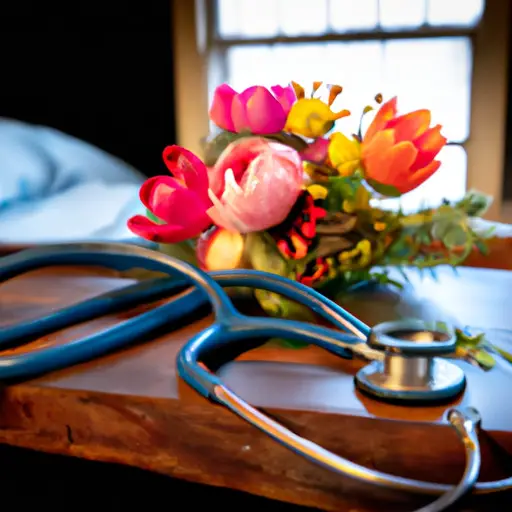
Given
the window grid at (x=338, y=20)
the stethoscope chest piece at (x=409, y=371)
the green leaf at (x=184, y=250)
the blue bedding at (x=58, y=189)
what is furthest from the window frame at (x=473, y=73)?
the stethoscope chest piece at (x=409, y=371)

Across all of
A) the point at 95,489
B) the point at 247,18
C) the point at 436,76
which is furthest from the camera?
the point at 247,18

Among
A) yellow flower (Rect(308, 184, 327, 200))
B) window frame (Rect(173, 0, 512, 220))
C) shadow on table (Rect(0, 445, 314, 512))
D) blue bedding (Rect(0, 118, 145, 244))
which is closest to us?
shadow on table (Rect(0, 445, 314, 512))

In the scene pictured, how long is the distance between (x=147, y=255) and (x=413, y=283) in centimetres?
33

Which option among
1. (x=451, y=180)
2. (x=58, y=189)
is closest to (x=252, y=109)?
(x=58, y=189)

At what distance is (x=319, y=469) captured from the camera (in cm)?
36

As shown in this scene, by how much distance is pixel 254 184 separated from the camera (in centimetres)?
54

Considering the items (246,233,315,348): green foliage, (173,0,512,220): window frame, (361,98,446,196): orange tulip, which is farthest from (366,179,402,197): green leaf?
(173,0,512,220): window frame

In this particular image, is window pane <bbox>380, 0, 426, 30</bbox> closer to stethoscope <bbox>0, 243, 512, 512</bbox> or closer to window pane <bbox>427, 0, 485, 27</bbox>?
window pane <bbox>427, 0, 485, 27</bbox>

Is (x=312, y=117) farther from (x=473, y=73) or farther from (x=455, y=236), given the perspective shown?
(x=473, y=73)

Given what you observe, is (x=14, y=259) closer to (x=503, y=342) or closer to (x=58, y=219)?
(x=503, y=342)

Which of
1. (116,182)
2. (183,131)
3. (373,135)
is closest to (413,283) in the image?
(373,135)

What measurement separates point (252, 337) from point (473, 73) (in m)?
1.72

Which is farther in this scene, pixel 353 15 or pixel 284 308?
pixel 353 15

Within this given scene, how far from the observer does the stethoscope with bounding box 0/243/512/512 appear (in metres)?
0.32
